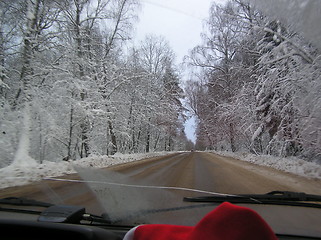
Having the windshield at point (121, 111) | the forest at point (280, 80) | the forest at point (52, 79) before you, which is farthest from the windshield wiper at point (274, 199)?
the forest at point (52, 79)

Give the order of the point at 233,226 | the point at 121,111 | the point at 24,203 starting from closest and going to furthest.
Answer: the point at 233,226, the point at 24,203, the point at 121,111

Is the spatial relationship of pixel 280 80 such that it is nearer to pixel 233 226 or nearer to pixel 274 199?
pixel 274 199

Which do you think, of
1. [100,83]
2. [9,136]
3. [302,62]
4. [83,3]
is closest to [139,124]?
[100,83]

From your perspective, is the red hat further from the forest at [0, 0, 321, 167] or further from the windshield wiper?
the forest at [0, 0, 321, 167]

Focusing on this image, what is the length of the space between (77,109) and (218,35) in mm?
15646

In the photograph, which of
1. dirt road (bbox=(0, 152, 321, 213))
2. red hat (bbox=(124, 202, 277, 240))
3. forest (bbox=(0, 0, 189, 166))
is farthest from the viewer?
forest (bbox=(0, 0, 189, 166))

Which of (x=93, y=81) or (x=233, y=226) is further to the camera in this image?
(x=93, y=81)

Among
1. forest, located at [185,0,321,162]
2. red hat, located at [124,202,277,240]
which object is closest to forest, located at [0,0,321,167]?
forest, located at [185,0,321,162]

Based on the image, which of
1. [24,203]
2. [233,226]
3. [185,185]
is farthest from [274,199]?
[24,203]

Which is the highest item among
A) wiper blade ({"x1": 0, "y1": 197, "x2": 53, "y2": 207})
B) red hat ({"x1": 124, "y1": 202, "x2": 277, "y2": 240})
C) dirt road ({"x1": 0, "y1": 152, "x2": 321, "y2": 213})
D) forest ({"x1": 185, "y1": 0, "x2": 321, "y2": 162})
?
forest ({"x1": 185, "y1": 0, "x2": 321, "y2": 162})

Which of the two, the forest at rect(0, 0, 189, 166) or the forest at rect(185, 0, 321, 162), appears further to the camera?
the forest at rect(0, 0, 189, 166)

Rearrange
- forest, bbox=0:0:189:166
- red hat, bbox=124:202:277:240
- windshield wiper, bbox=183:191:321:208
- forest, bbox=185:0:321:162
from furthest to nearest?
forest, bbox=0:0:189:166, forest, bbox=185:0:321:162, windshield wiper, bbox=183:191:321:208, red hat, bbox=124:202:277:240

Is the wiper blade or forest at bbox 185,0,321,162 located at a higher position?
forest at bbox 185,0,321,162

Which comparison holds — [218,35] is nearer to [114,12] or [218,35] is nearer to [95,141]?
[114,12]
